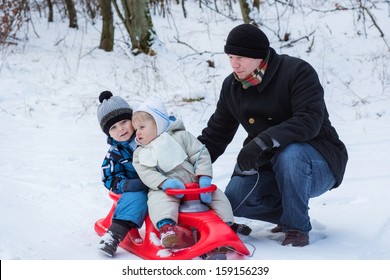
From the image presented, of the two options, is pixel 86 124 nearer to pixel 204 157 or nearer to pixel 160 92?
pixel 160 92

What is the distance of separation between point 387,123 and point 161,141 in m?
3.94

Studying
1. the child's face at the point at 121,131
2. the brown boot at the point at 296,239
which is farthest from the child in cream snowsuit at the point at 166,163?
the brown boot at the point at 296,239

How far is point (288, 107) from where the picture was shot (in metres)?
3.08

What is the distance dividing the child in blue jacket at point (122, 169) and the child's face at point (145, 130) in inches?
4.9

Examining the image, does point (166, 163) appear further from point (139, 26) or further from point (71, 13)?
point (71, 13)

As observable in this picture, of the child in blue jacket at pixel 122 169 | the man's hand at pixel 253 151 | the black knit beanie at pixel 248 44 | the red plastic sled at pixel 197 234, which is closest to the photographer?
the red plastic sled at pixel 197 234

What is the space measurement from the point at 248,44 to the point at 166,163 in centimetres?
72

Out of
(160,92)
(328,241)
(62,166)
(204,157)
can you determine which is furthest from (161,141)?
(160,92)

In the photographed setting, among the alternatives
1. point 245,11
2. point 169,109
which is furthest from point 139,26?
point 169,109

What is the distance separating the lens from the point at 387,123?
246 inches

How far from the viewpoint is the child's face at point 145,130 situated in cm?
298

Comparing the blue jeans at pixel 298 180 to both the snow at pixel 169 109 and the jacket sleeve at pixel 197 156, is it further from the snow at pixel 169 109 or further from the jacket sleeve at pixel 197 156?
the jacket sleeve at pixel 197 156

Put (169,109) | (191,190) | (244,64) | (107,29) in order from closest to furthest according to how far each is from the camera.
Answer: (191,190)
(244,64)
(169,109)
(107,29)

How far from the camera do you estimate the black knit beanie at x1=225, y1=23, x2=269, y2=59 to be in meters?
3.01
